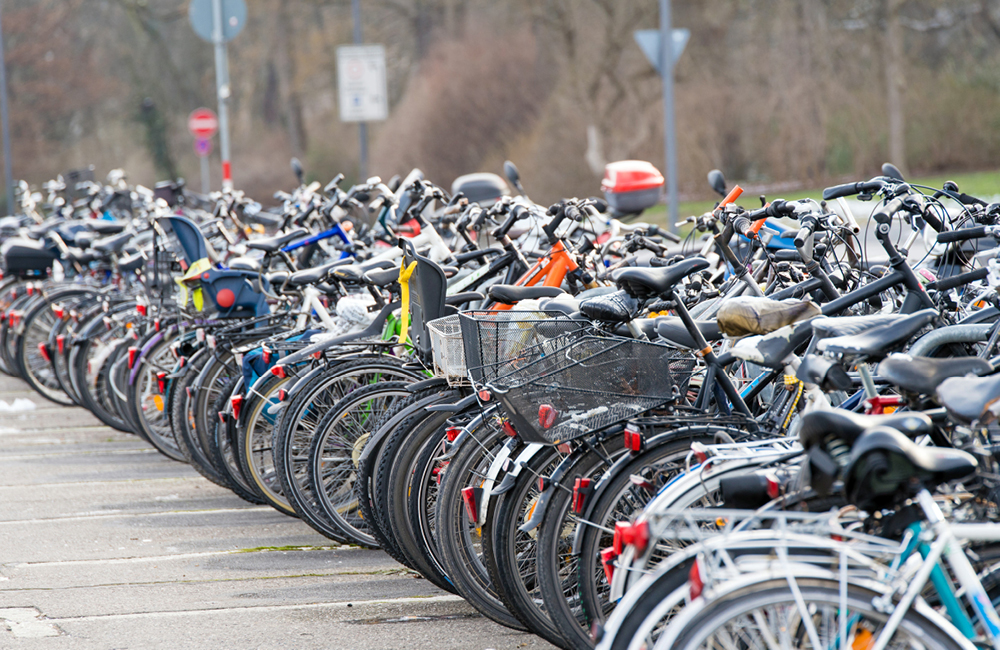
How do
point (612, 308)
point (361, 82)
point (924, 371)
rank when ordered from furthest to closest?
1. point (361, 82)
2. point (612, 308)
3. point (924, 371)

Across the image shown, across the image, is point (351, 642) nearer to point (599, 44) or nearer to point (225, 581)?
point (225, 581)

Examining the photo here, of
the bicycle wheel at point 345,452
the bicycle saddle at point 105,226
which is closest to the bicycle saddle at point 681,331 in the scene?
the bicycle wheel at point 345,452

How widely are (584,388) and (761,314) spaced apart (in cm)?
52

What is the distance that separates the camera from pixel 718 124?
79.0 ft

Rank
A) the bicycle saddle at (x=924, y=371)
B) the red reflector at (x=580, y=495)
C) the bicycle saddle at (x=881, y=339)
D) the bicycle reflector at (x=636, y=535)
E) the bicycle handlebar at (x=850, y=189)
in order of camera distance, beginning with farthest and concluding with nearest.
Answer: the bicycle handlebar at (x=850, y=189), the red reflector at (x=580, y=495), the bicycle saddle at (x=881, y=339), the bicycle saddle at (x=924, y=371), the bicycle reflector at (x=636, y=535)

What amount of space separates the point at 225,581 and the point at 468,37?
77.8 feet

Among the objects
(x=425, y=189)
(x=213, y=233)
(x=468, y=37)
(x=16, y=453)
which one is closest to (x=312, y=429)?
(x=425, y=189)

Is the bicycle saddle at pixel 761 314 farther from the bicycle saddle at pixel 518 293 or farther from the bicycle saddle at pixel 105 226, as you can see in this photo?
the bicycle saddle at pixel 105 226

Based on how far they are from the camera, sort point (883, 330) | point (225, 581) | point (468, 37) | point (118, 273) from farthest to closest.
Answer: point (468, 37), point (118, 273), point (225, 581), point (883, 330)

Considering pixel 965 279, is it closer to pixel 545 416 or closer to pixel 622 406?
pixel 622 406

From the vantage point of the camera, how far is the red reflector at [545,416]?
3.35 metres

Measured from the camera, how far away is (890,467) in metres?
2.22

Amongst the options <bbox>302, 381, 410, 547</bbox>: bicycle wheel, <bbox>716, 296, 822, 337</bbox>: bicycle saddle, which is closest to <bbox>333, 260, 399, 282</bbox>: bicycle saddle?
<bbox>302, 381, 410, 547</bbox>: bicycle wheel

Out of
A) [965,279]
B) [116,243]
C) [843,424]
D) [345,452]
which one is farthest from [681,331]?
[116,243]
